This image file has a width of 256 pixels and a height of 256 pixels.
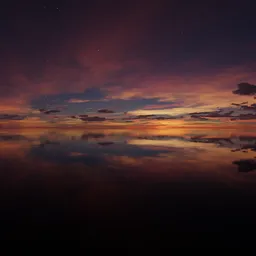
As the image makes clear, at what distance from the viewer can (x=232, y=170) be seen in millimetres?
18312

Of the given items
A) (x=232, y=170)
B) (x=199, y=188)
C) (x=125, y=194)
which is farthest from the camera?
(x=232, y=170)

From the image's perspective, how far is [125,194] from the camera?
41.9 ft

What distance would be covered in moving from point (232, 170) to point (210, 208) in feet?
30.3

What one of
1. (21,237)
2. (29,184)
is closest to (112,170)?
(29,184)

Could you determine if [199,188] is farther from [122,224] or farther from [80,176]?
[80,176]

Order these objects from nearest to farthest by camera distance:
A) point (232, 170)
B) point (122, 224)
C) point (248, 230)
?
point (248, 230)
point (122, 224)
point (232, 170)

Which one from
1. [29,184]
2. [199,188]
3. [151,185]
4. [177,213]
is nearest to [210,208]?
[177,213]

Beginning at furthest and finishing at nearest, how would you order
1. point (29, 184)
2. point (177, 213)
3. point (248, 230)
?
1. point (29, 184)
2. point (177, 213)
3. point (248, 230)

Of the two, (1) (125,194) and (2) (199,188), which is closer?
(1) (125,194)

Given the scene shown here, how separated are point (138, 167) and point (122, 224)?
1158 cm

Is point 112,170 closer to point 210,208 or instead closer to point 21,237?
point 210,208

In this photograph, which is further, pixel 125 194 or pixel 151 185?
pixel 151 185

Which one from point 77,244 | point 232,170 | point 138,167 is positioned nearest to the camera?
point 77,244

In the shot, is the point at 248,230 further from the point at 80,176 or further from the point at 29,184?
the point at 29,184
